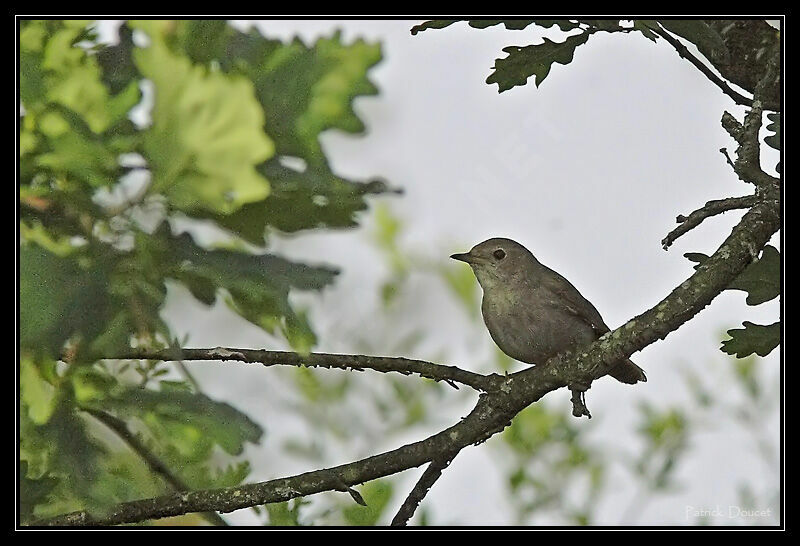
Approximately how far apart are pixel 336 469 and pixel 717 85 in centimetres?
87

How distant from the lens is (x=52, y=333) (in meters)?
1.18

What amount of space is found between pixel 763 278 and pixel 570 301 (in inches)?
15.6

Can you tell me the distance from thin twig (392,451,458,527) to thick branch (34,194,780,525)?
3 centimetres

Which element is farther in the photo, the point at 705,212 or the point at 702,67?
the point at 702,67

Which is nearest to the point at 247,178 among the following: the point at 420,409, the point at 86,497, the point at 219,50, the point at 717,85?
the point at 219,50

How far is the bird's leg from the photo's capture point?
126cm

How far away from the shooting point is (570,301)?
1671mm

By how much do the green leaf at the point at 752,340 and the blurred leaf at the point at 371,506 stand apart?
0.66 metres

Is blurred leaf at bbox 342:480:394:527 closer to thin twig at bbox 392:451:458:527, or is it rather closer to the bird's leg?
thin twig at bbox 392:451:458:527

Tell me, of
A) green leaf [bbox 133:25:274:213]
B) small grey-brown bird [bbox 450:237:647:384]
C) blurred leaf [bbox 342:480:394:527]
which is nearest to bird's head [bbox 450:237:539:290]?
small grey-brown bird [bbox 450:237:647:384]

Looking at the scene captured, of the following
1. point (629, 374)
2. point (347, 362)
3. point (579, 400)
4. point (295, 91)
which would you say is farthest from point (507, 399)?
point (295, 91)

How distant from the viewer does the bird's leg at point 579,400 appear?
1.26 meters

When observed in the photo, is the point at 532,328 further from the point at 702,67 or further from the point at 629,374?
the point at 702,67

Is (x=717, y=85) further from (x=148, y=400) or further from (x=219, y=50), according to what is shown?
(x=148, y=400)
